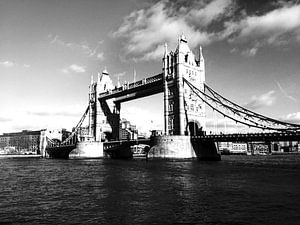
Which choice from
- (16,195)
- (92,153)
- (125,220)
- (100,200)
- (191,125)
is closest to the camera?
(125,220)

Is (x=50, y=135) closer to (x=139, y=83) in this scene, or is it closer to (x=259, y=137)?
(x=139, y=83)

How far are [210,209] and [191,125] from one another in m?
75.4

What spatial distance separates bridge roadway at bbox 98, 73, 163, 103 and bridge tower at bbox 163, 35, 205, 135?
566cm

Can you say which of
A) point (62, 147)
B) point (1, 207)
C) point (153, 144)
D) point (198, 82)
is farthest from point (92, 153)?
point (1, 207)

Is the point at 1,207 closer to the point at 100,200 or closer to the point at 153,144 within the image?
the point at 100,200

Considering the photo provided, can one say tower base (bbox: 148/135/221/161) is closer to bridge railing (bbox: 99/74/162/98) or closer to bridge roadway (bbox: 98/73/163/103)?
bridge roadway (bbox: 98/73/163/103)

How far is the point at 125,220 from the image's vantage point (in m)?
17.7

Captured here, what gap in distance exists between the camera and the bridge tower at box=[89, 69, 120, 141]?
12988cm

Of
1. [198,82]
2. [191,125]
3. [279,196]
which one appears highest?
[198,82]

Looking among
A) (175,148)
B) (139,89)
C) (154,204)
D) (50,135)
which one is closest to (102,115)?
(139,89)

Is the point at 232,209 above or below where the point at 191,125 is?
below

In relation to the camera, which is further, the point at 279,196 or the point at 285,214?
the point at 279,196

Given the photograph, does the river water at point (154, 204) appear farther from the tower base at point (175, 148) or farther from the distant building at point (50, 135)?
the distant building at point (50, 135)

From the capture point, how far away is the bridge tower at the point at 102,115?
129875 mm
